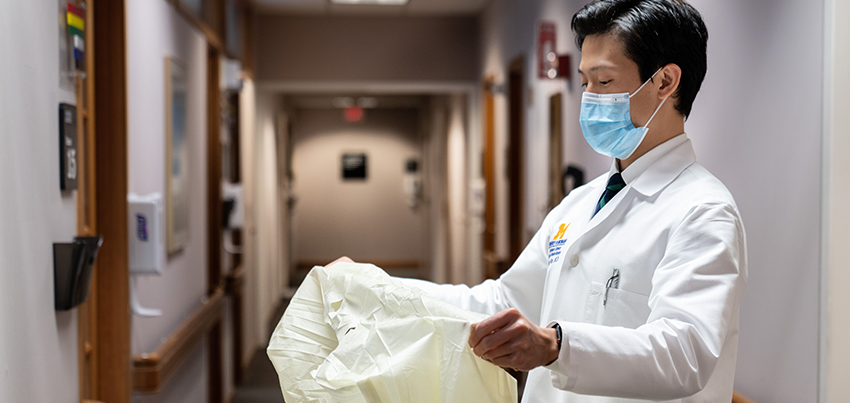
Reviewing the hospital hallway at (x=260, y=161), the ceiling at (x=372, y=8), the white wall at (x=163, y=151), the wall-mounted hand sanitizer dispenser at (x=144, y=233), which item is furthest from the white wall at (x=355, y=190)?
the wall-mounted hand sanitizer dispenser at (x=144, y=233)

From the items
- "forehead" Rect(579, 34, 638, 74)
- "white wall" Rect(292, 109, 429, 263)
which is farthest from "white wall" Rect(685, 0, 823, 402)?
"white wall" Rect(292, 109, 429, 263)

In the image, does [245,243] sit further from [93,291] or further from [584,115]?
[584,115]

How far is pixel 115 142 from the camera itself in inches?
81.1

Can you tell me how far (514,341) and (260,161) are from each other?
526 centimetres

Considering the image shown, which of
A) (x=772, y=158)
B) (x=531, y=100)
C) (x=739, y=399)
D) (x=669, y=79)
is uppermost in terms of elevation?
(x=531, y=100)

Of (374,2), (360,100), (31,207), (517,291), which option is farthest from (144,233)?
(360,100)

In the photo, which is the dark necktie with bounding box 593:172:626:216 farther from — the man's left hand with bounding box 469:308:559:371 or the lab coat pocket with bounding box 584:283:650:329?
the man's left hand with bounding box 469:308:559:371

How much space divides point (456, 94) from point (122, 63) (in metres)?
4.66

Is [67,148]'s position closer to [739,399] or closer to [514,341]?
[514,341]

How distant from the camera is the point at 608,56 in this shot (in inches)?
47.7

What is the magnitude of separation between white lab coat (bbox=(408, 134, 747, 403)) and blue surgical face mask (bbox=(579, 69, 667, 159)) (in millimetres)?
43

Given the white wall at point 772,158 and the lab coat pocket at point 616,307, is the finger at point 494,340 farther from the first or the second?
the white wall at point 772,158

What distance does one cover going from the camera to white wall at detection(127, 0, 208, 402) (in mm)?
2340

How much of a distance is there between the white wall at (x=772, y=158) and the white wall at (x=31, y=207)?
62.1 inches
